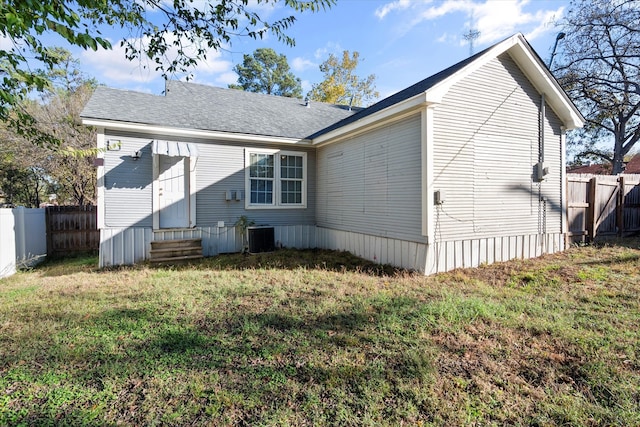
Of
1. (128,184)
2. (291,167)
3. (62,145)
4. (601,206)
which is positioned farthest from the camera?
(62,145)

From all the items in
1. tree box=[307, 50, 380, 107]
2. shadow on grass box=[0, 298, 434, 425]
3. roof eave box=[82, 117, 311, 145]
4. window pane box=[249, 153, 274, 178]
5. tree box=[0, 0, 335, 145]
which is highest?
tree box=[307, 50, 380, 107]

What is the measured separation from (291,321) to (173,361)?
4.63 feet

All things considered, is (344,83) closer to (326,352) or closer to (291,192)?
(291,192)

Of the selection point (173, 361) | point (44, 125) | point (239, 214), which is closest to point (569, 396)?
point (173, 361)

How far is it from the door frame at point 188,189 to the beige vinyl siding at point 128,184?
0.11 metres

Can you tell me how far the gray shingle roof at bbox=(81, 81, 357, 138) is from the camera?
25.8ft

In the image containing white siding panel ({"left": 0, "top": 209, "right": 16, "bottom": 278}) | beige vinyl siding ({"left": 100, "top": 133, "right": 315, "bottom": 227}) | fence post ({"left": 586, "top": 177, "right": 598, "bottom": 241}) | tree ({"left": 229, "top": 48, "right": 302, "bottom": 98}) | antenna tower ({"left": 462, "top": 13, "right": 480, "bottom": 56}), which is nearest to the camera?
white siding panel ({"left": 0, "top": 209, "right": 16, "bottom": 278})

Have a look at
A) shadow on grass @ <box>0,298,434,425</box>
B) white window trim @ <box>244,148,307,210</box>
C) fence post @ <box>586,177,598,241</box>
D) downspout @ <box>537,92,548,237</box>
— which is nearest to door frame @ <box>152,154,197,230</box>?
white window trim @ <box>244,148,307,210</box>

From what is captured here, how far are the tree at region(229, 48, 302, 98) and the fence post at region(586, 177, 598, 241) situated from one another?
21.8m

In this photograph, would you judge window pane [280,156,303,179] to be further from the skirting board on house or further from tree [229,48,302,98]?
tree [229,48,302,98]

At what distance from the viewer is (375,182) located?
748cm

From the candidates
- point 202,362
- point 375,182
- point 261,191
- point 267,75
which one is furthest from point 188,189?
point 267,75

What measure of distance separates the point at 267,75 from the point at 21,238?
21805 mm

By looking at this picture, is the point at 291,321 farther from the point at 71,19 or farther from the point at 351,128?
the point at 351,128
